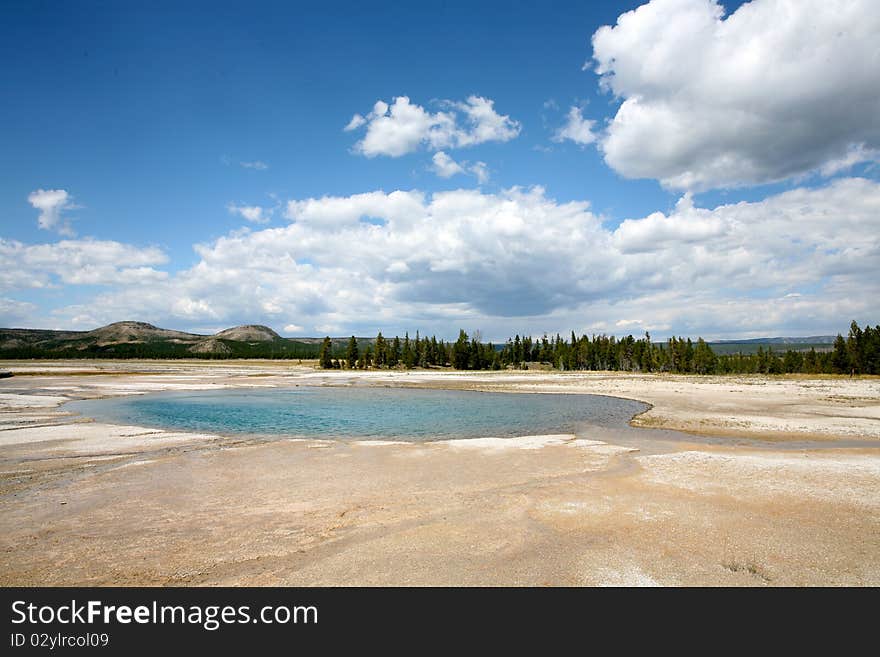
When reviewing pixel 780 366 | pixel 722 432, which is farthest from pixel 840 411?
pixel 780 366

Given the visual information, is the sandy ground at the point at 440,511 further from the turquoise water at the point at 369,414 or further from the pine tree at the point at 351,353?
the pine tree at the point at 351,353

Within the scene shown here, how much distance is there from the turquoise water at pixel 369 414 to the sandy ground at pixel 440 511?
500cm

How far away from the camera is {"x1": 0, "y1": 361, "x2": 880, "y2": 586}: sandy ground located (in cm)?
874

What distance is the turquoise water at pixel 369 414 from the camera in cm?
2864

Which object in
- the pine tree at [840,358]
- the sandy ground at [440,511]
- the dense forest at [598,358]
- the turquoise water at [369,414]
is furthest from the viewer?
the dense forest at [598,358]

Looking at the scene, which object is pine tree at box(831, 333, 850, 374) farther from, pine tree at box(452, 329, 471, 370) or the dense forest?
pine tree at box(452, 329, 471, 370)

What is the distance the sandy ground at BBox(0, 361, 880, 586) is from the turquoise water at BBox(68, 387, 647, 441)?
500 cm

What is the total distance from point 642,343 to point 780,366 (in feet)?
128

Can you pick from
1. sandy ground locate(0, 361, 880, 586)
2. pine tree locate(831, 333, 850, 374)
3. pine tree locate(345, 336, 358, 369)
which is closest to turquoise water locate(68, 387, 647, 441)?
sandy ground locate(0, 361, 880, 586)

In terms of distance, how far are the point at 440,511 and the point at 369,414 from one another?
25.2 m

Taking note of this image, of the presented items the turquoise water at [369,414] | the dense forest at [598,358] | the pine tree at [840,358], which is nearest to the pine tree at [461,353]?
the dense forest at [598,358]

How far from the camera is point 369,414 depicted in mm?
36938
